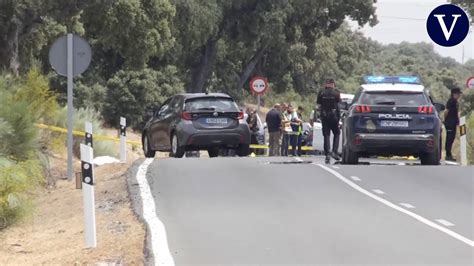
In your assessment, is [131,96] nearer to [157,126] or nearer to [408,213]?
[157,126]

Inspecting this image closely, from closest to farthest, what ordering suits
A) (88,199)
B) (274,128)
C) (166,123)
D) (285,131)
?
1. (88,199)
2. (166,123)
3. (274,128)
4. (285,131)

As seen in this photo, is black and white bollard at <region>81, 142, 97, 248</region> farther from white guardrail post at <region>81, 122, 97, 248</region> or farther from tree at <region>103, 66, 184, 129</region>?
tree at <region>103, 66, 184, 129</region>

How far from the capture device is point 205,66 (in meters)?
53.6

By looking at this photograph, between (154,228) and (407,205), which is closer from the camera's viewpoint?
(154,228)

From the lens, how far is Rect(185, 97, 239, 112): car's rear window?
21.2 meters

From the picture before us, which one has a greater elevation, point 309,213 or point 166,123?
point 166,123

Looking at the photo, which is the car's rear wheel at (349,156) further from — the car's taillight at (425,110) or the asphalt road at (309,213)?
the car's taillight at (425,110)

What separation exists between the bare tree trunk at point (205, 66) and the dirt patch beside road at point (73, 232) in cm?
3620

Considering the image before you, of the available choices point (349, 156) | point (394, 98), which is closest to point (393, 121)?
point (394, 98)

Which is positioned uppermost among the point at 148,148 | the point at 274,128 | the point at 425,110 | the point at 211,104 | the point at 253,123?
the point at 211,104

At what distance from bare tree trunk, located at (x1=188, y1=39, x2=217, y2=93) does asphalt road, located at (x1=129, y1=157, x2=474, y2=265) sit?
113 ft

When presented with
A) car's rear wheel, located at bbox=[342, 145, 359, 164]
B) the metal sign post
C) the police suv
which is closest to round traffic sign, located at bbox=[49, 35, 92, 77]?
the metal sign post

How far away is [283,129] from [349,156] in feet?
26.1

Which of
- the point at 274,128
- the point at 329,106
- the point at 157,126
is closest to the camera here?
the point at 329,106
